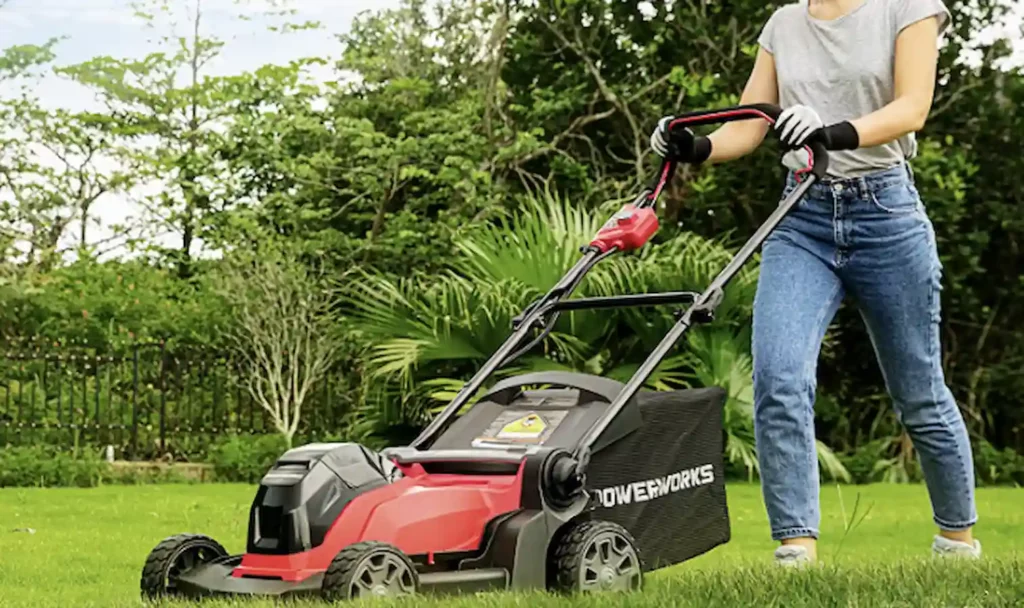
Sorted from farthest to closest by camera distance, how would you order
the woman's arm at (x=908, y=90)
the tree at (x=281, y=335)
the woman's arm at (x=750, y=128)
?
the tree at (x=281, y=335) < the woman's arm at (x=750, y=128) < the woman's arm at (x=908, y=90)

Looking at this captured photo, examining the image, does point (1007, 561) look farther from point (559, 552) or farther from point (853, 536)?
point (853, 536)

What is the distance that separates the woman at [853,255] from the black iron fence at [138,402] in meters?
7.22

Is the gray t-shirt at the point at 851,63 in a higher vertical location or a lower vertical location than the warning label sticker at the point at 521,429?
higher

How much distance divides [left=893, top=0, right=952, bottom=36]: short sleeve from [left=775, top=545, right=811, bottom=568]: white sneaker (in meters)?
1.26

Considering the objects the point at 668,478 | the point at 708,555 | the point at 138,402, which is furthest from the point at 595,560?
the point at 138,402

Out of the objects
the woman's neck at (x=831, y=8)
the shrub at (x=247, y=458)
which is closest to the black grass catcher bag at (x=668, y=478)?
the woman's neck at (x=831, y=8)

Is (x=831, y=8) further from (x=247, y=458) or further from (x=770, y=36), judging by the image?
(x=247, y=458)

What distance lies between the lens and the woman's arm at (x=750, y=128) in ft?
12.9

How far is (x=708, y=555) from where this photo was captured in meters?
5.12

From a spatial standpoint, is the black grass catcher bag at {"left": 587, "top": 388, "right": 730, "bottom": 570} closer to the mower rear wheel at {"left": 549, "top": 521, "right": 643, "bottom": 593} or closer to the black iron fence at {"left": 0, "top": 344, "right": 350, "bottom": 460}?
the mower rear wheel at {"left": 549, "top": 521, "right": 643, "bottom": 593}

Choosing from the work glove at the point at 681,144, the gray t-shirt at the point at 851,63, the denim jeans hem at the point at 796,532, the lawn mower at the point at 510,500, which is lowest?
the denim jeans hem at the point at 796,532

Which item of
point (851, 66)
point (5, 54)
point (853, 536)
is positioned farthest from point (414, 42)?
point (851, 66)

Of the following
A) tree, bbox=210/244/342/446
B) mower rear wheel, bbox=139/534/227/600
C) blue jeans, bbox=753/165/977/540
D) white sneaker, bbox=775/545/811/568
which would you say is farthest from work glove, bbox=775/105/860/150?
tree, bbox=210/244/342/446

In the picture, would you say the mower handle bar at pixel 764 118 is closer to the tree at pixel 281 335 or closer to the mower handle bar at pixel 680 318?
the mower handle bar at pixel 680 318
